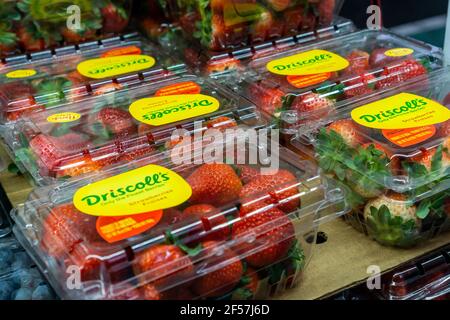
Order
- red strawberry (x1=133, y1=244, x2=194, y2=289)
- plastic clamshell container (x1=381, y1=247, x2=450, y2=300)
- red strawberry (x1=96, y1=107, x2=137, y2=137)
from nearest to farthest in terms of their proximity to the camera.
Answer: red strawberry (x1=133, y1=244, x2=194, y2=289)
plastic clamshell container (x1=381, y1=247, x2=450, y2=300)
red strawberry (x1=96, y1=107, x2=137, y2=137)

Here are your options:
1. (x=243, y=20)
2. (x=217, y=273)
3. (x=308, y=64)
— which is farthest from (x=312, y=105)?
(x=217, y=273)

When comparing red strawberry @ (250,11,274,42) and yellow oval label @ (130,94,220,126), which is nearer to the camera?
yellow oval label @ (130,94,220,126)

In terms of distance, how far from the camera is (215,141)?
1.39 m

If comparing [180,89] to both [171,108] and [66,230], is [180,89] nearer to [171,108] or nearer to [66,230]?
[171,108]

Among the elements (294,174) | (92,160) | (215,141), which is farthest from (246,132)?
(92,160)

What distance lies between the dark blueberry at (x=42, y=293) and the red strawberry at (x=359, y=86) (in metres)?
0.87

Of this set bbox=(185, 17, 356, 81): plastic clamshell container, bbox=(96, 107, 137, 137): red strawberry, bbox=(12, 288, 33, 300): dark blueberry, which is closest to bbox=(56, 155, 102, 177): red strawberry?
bbox=(96, 107, 137, 137): red strawberry

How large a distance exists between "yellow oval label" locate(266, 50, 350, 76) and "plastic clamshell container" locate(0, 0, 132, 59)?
55 centimetres

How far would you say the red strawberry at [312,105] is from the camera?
1542mm

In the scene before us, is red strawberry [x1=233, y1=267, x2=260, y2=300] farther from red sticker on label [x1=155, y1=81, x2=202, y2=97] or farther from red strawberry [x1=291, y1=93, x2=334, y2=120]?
red sticker on label [x1=155, y1=81, x2=202, y2=97]

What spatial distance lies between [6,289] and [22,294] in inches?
1.4

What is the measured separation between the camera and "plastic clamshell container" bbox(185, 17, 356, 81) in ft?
6.02

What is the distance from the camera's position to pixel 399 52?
180cm
